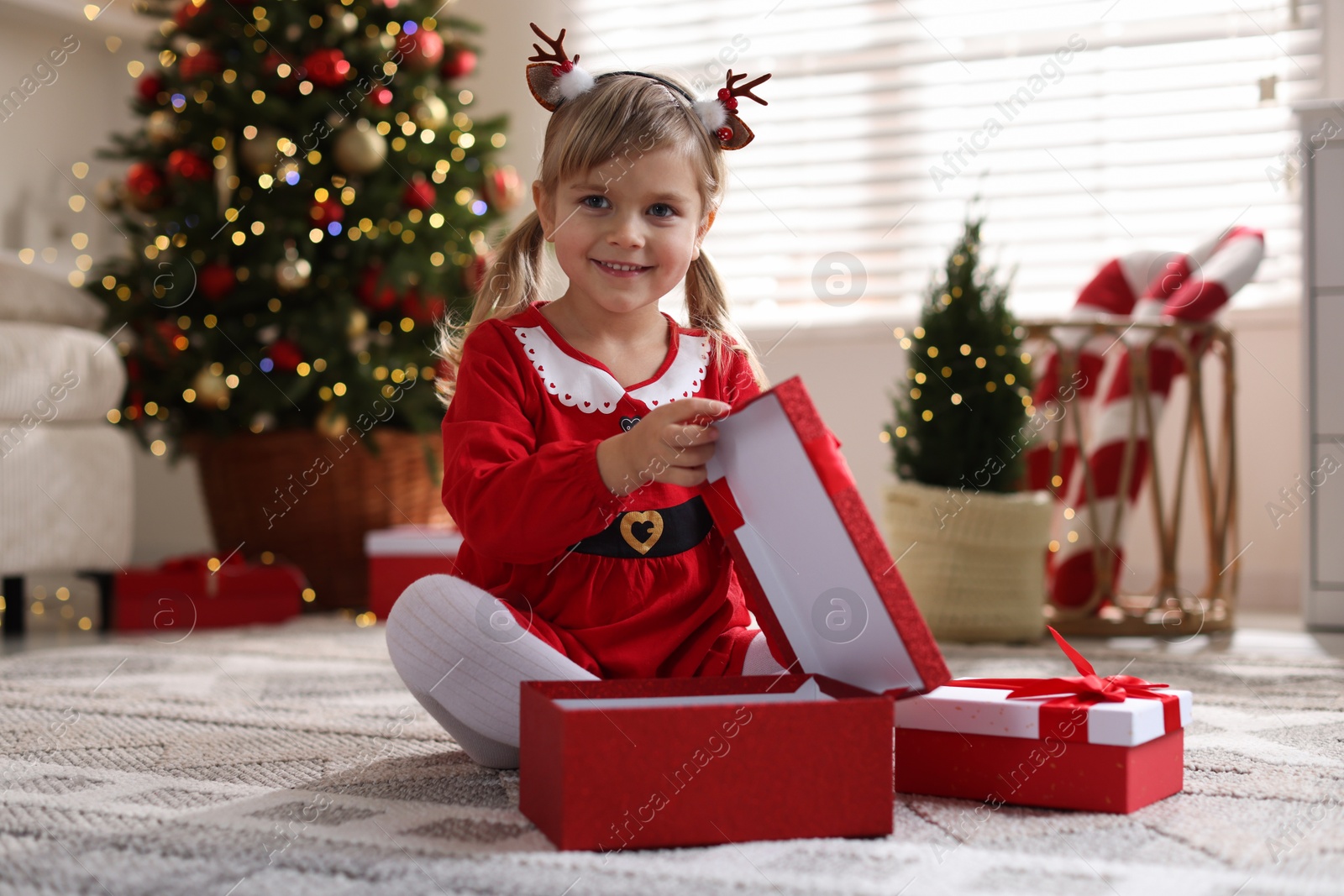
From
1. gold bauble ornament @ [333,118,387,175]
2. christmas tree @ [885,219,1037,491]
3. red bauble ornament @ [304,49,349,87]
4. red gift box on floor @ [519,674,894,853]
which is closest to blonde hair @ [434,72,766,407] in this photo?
red gift box on floor @ [519,674,894,853]

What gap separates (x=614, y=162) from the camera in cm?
96

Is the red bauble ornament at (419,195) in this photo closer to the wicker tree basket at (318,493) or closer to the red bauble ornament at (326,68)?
the red bauble ornament at (326,68)

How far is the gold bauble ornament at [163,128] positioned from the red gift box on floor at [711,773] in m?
1.97

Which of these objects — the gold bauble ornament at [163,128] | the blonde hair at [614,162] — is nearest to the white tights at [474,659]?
the blonde hair at [614,162]

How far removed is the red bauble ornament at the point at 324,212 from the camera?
7.59ft

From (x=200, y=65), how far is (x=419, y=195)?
467 mm

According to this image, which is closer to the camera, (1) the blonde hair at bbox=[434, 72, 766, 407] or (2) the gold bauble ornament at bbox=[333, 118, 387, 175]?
(1) the blonde hair at bbox=[434, 72, 766, 407]

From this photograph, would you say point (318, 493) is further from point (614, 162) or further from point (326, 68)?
point (614, 162)

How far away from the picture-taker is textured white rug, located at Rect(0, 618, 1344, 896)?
68 cm

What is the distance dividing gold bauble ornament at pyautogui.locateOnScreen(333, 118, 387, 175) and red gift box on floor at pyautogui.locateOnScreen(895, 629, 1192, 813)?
5.69 ft

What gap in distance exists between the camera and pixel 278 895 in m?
0.65

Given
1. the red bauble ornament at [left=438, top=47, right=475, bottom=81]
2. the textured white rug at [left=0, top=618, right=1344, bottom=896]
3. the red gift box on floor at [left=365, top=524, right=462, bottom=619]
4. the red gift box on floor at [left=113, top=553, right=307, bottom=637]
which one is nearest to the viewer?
the textured white rug at [left=0, top=618, right=1344, bottom=896]

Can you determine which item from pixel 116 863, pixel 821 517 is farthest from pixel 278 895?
pixel 821 517

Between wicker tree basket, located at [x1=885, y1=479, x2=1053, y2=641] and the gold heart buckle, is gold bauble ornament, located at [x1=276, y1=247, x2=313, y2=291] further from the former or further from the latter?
the gold heart buckle
